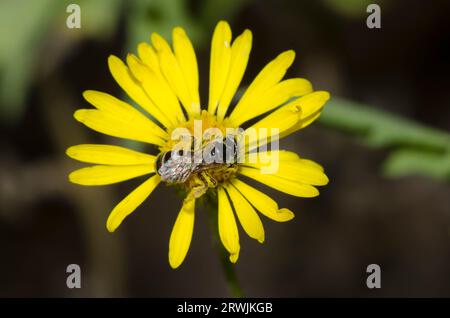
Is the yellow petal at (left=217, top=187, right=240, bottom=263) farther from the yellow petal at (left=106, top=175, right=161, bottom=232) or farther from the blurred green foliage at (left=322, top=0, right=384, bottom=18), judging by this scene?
the blurred green foliage at (left=322, top=0, right=384, bottom=18)

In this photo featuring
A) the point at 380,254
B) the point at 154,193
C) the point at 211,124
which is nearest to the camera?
the point at 211,124

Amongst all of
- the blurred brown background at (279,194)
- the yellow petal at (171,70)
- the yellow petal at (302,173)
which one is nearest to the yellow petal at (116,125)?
the yellow petal at (171,70)

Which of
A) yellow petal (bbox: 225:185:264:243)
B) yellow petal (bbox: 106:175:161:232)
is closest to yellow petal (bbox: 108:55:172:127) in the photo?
yellow petal (bbox: 106:175:161:232)

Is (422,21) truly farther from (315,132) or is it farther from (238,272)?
(238,272)

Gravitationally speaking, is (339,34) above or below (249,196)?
above

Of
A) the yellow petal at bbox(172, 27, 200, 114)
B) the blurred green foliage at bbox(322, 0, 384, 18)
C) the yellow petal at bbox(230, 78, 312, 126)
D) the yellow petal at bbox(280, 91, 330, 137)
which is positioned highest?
the blurred green foliage at bbox(322, 0, 384, 18)
